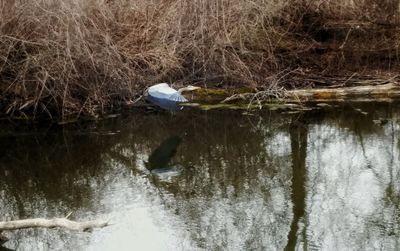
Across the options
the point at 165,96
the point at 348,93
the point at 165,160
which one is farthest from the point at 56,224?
the point at 348,93

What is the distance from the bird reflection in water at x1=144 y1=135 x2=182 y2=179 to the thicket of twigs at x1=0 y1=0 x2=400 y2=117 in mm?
1600

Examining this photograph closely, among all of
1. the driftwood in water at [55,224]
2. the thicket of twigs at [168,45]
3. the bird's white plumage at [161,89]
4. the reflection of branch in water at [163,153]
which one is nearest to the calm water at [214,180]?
the reflection of branch in water at [163,153]

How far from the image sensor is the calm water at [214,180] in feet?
16.2

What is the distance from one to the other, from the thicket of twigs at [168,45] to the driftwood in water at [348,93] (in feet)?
1.33

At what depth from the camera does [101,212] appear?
216 inches

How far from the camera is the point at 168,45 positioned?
380 inches

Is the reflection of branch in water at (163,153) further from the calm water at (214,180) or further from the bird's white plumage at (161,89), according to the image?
the bird's white plumage at (161,89)

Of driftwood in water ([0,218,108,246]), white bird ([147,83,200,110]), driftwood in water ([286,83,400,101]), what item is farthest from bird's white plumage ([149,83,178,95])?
driftwood in water ([0,218,108,246])

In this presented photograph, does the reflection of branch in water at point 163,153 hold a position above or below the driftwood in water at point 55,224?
above

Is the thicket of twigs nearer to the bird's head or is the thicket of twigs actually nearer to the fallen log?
the bird's head

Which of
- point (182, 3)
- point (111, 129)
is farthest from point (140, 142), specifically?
point (182, 3)

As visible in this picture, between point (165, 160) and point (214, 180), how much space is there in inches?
33.7

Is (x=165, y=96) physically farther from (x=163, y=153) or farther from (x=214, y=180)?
(x=214, y=180)

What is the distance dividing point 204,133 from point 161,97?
1.34 m
